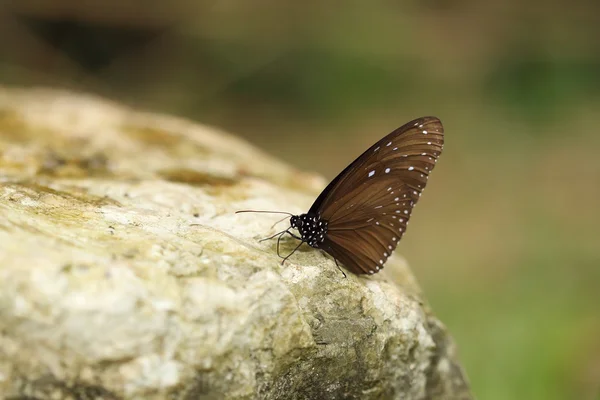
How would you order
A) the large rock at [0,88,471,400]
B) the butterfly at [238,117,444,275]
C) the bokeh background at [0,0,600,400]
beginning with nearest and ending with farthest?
the large rock at [0,88,471,400] < the butterfly at [238,117,444,275] < the bokeh background at [0,0,600,400]

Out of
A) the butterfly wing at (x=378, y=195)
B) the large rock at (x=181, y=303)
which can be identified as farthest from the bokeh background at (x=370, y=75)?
the large rock at (x=181, y=303)

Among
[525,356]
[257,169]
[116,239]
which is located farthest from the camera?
[525,356]

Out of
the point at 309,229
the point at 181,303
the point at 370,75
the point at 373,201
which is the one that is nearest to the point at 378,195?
the point at 373,201

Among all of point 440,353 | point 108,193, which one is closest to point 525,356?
point 440,353

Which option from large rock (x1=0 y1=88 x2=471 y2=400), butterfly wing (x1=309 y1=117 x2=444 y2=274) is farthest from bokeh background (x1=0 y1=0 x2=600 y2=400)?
large rock (x1=0 y1=88 x2=471 y2=400)

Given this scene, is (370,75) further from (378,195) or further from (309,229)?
(309,229)

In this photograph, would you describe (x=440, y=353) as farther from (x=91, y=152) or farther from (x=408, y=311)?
(x=91, y=152)

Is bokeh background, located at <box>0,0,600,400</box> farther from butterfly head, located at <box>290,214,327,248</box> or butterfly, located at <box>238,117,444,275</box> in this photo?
butterfly head, located at <box>290,214,327,248</box>
